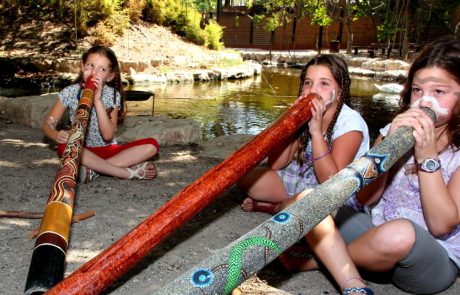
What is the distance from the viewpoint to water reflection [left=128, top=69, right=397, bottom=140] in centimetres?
665

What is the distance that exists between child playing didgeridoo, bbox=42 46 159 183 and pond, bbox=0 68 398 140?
256 centimetres

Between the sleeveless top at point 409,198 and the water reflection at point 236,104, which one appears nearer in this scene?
the sleeveless top at point 409,198

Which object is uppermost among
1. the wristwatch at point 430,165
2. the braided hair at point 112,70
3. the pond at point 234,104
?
the braided hair at point 112,70

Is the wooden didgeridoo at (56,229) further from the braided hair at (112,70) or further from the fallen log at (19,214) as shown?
the braided hair at (112,70)

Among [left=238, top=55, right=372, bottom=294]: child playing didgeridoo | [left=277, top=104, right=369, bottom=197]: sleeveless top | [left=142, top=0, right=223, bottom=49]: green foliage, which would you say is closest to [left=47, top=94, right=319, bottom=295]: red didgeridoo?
[left=238, top=55, right=372, bottom=294]: child playing didgeridoo

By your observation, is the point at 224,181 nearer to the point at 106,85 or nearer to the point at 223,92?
the point at 106,85

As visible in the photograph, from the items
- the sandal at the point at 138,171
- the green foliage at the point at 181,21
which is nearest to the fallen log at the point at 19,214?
the sandal at the point at 138,171

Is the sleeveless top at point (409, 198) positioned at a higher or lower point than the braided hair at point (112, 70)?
lower

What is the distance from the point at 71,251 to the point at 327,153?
3.97ft

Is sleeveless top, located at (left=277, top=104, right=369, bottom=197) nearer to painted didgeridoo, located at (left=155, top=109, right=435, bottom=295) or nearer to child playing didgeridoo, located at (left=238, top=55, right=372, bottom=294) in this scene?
child playing didgeridoo, located at (left=238, top=55, right=372, bottom=294)

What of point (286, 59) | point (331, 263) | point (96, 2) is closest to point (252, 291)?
point (331, 263)

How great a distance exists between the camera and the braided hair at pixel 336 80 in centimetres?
212

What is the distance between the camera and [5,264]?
1.78m

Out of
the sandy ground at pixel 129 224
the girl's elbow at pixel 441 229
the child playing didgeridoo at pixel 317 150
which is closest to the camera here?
the girl's elbow at pixel 441 229
